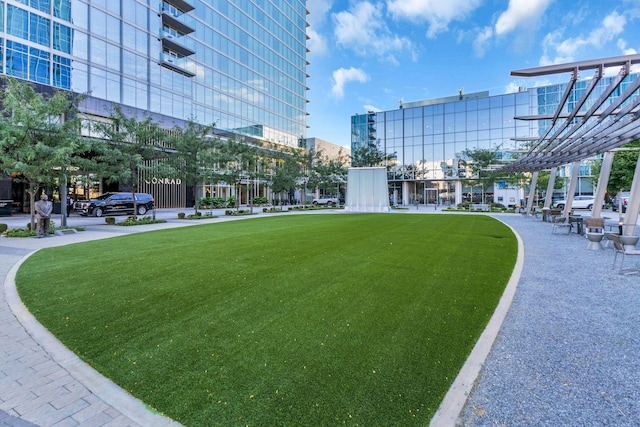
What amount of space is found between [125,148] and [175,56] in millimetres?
29330

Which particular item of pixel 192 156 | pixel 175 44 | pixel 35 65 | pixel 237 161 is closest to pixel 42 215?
pixel 192 156

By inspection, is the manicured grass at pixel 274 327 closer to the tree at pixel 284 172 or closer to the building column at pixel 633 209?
the building column at pixel 633 209

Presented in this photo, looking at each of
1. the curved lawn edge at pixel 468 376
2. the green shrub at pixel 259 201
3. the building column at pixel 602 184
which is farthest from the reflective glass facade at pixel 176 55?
the building column at pixel 602 184

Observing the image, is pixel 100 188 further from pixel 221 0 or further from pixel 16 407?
pixel 16 407

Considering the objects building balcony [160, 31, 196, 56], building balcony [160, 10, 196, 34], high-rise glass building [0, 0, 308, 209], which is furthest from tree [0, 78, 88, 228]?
building balcony [160, 10, 196, 34]

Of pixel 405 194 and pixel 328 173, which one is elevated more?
pixel 328 173

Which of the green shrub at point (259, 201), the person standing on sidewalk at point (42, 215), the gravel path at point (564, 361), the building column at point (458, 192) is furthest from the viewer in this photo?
the building column at point (458, 192)

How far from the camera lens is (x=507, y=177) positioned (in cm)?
3753

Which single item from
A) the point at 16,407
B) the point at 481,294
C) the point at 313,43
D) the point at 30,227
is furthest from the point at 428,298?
the point at 313,43

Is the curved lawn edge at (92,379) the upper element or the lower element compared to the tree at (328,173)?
lower

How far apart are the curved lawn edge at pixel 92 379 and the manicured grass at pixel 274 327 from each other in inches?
2.8

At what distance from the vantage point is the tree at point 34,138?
12758mm

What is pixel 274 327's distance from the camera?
4316mm

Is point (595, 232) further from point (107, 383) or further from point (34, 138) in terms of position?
point (34, 138)
